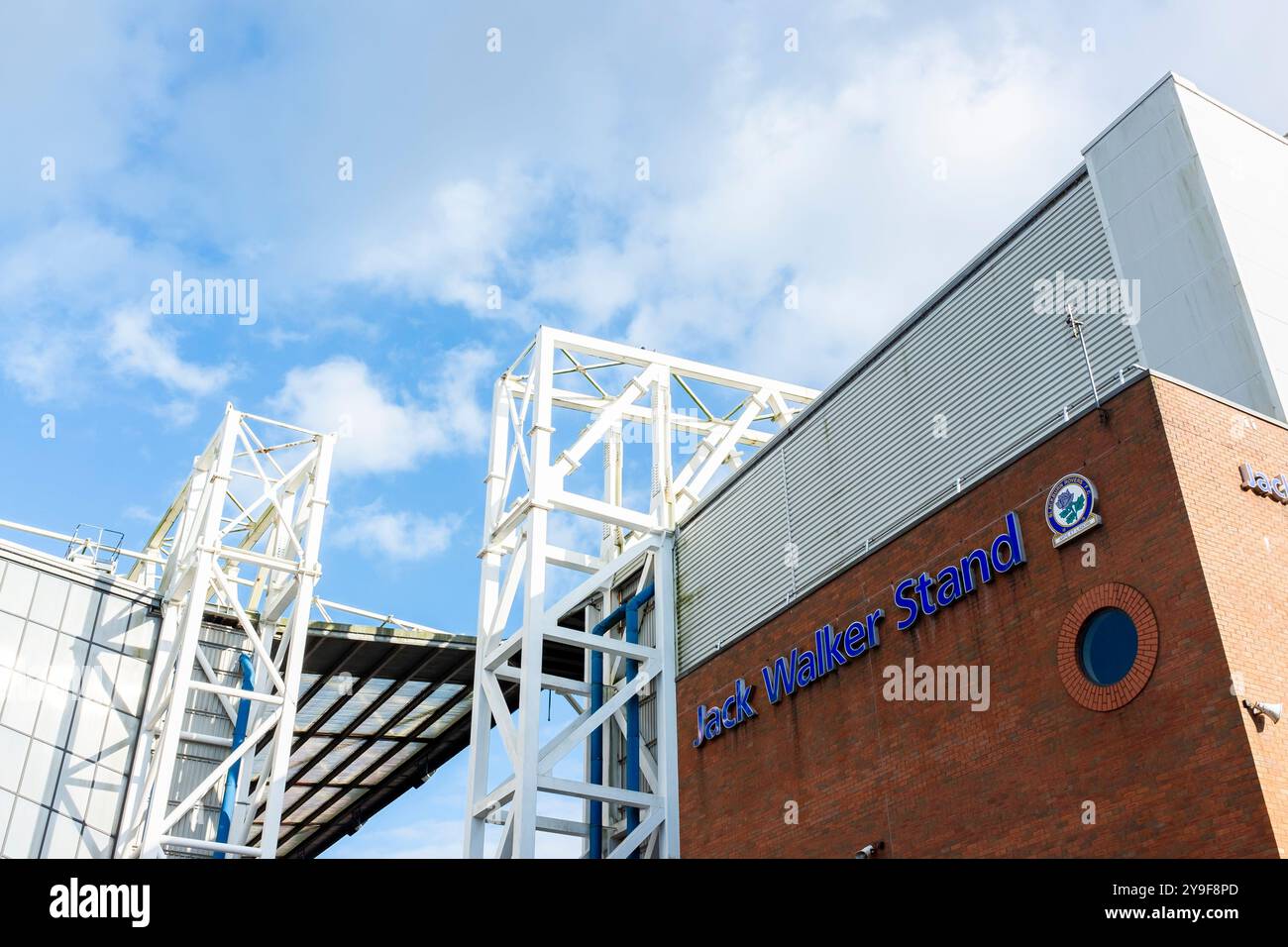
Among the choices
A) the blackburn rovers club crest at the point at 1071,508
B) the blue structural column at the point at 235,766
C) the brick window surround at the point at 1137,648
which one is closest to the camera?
the brick window surround at the point at 1137,648

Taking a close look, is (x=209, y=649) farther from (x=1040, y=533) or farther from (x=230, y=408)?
A: (x=1040, y=533)

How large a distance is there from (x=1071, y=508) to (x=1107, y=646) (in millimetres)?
2274

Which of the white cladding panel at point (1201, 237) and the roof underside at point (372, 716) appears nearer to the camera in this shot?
the white cladding panel at point (1201, 237)

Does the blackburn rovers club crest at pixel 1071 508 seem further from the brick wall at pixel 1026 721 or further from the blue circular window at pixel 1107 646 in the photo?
the blue circular window at pixel 1107 646

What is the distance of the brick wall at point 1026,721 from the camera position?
49.9 ft

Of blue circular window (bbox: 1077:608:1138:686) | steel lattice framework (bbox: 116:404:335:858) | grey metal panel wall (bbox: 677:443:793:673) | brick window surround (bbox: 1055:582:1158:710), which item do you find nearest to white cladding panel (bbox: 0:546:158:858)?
steel lattice framework (bbox: 116:404:335:858)

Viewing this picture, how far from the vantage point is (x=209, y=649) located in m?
31.0

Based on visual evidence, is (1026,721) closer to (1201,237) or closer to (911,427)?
(911,427)

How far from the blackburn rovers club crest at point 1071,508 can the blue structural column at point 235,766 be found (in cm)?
1971

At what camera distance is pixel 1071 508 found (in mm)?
18109

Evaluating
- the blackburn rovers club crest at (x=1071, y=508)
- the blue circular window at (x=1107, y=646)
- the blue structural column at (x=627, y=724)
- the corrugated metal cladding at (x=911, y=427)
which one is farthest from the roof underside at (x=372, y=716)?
the blue circular window at (x=1107, y=646)

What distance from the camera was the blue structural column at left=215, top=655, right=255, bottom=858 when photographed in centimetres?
2803

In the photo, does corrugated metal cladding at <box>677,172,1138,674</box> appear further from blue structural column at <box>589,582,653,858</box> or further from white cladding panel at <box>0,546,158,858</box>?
white cladding panel at <box>0,546,158,858</box>
